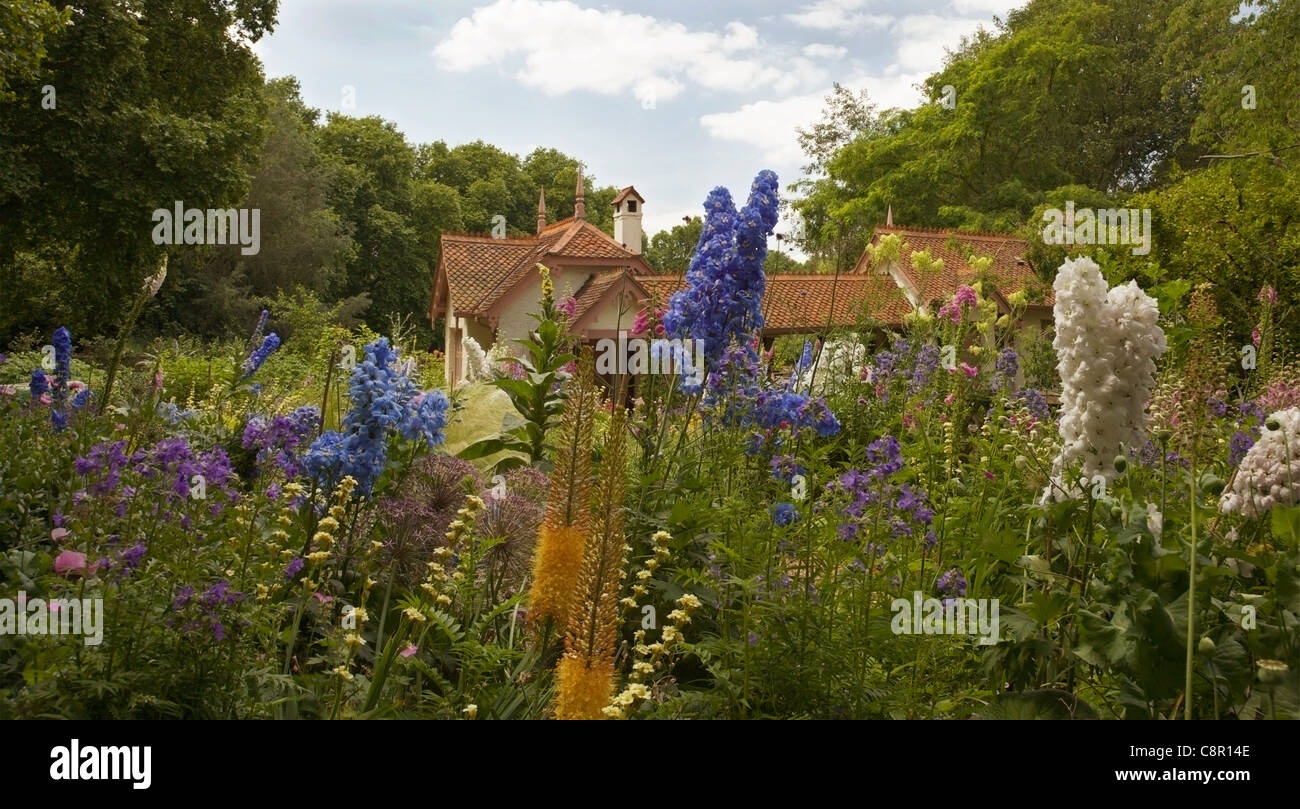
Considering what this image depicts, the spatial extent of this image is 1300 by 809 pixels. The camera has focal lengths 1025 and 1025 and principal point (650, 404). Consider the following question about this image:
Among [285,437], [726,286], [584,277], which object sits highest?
[584,277]

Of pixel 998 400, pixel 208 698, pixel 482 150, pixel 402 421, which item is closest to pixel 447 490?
pixel 402 421

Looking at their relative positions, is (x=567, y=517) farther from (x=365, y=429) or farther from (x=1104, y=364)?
(x=1104, y=364)

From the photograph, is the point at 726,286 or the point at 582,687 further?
the point at 726,286

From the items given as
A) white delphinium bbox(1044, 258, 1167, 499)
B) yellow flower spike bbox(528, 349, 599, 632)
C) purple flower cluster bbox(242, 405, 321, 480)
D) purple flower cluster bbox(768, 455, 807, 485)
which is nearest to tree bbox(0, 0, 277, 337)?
purple flower cluster bbox(242, 405, 321, 480)

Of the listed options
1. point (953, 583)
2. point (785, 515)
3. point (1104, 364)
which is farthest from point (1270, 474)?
point (785, 515)

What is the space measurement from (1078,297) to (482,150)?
185 ft

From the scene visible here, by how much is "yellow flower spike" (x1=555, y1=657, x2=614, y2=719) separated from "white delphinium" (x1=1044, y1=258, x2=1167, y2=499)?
1971 mm

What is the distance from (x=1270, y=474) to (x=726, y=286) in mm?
2265

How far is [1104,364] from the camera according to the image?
323 cm

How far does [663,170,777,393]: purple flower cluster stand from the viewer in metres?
4.56

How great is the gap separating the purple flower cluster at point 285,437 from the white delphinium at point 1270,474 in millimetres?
3065

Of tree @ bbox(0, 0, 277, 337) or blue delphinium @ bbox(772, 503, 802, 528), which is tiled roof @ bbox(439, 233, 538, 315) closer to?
tree @ bbox(0, 0, 277, 337)

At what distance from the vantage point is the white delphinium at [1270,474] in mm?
2941

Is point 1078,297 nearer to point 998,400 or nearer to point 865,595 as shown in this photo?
point 865,595
